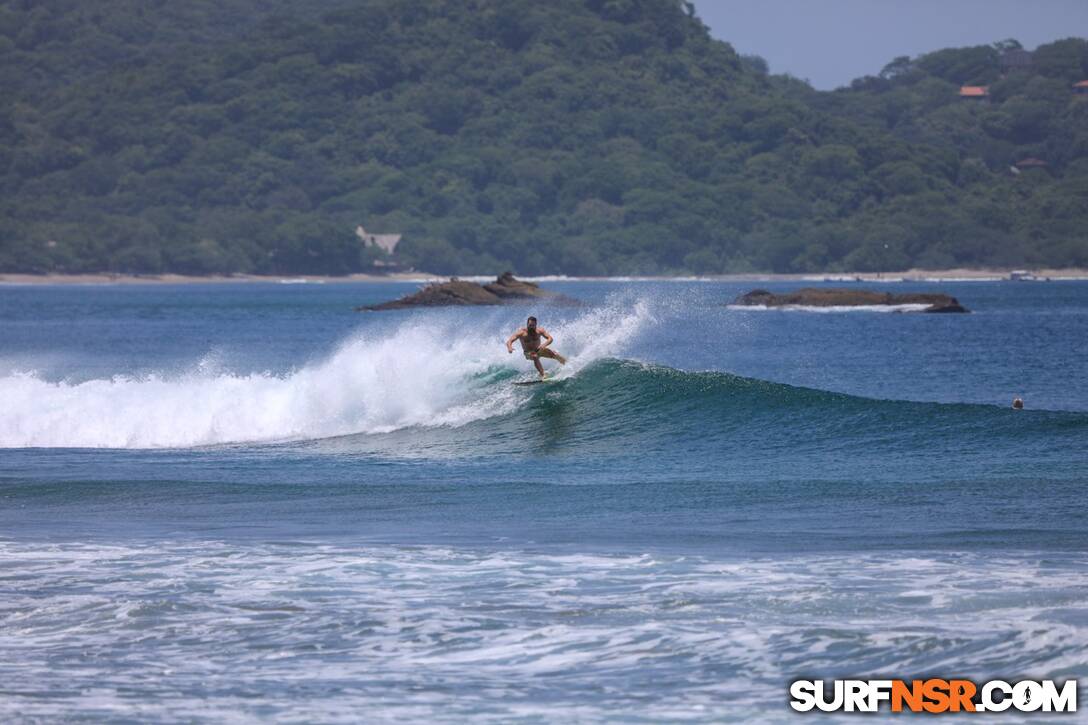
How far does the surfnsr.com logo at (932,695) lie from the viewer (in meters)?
11.3

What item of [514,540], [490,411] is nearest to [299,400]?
[490,411]

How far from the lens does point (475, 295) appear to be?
99.0 m

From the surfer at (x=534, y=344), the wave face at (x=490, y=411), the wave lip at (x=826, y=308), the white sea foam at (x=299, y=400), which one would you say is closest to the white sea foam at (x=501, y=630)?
the wave face at (x=490, y=411)

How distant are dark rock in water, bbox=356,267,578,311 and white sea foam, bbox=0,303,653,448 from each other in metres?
63.8

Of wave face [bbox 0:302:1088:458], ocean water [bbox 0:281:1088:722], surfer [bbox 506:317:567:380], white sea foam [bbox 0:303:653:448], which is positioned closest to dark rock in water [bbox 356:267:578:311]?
ocean water [bbox 0:281:1088:722]

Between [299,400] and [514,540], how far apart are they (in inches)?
559

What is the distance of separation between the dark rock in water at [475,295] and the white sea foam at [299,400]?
63845 mm

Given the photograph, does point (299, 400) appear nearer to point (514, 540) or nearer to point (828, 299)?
point (514, 540)

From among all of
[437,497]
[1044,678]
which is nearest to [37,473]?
[437,497]

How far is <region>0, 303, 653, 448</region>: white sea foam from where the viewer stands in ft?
96.3

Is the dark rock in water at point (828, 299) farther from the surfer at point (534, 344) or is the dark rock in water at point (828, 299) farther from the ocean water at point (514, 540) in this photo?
the surfer at point (534, 344)

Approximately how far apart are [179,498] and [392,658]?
8816 mm


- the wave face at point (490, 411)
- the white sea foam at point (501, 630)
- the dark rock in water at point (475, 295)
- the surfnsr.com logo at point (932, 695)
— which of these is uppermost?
the dark rock in water at point (475, 295)

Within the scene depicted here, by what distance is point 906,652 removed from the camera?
40.7ft
